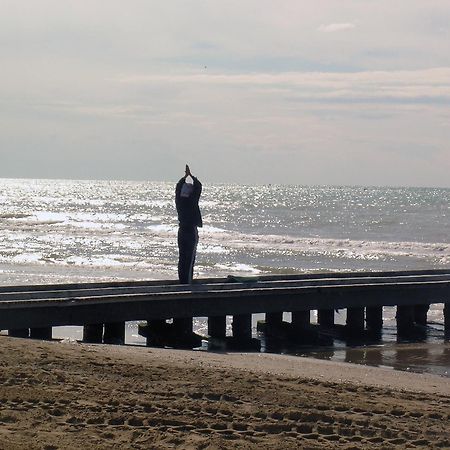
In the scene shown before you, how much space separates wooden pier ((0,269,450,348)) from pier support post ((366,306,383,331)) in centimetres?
2

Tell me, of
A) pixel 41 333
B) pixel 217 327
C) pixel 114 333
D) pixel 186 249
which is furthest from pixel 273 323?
pixel 41 333

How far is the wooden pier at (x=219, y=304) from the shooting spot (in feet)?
45.4

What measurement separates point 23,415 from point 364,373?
18.5ft

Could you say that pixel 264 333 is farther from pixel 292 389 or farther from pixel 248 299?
pixel 292 389

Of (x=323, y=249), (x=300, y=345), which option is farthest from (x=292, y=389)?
(x=323, y=249)

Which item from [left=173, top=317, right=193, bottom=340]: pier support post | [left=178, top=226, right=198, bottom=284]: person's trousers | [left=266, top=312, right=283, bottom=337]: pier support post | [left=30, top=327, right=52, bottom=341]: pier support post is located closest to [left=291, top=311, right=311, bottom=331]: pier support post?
[left=266, top=312, right=283, bottom=337]: pier support post

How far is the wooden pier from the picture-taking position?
45.4ft

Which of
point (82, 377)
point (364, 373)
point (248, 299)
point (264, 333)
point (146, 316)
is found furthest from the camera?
point (264, 333)

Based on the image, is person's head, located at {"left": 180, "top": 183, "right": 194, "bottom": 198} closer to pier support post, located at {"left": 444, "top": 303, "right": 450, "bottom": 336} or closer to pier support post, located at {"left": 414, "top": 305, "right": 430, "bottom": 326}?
pier support post, located at {"left": 444, "top": 303, "right": 450, "bottom": 336}

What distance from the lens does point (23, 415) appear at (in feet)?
25.8

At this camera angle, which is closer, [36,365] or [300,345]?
[36,365]

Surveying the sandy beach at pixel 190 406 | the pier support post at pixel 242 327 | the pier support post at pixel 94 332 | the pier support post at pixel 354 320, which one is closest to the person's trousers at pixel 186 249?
the pier support post at pixel 242 327

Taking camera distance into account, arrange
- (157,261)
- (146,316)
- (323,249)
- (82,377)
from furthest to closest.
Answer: (323,249) < (157,261) < (146,316) < (82,377)

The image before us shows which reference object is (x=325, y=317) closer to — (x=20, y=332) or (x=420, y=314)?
(x=420, y=314)
